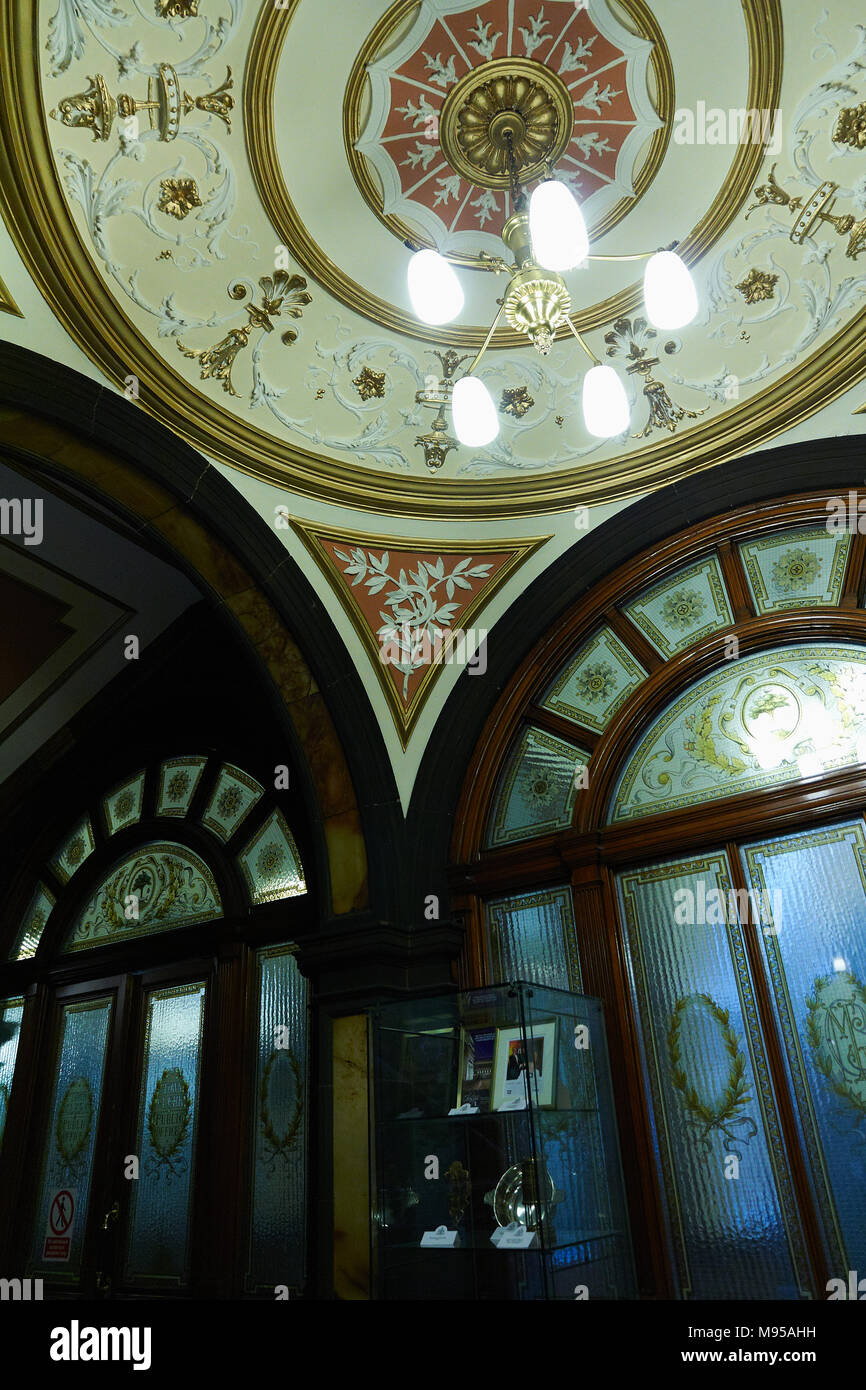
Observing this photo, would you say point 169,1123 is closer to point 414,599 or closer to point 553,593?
point 414,599

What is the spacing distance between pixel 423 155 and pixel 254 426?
4.95 ft

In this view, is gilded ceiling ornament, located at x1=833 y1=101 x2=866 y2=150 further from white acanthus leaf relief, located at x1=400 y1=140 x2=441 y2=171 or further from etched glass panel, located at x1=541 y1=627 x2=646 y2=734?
etched glass panel, located at x1=541 y1=627 x2=646 y2=734

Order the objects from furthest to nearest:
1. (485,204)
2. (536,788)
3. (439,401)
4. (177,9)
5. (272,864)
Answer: (272,864), (536,788), (439,401), (485,204), (177,9)

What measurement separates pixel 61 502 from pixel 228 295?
6.15ft

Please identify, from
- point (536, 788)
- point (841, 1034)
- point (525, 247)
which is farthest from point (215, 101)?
point (841, 1034)

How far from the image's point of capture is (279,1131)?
18.2ft

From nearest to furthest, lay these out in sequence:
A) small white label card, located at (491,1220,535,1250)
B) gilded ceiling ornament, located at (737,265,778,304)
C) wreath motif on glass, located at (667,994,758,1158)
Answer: small white label card, located at (491,1220,535,1250), wreath motif on glass, located at (667,994,758,1158), gilded ceiling ornament, located at (737,265,778,304)

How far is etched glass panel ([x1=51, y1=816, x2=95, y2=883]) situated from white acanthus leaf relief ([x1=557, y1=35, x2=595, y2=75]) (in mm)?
5728

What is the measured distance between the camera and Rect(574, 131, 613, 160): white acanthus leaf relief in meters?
4.21

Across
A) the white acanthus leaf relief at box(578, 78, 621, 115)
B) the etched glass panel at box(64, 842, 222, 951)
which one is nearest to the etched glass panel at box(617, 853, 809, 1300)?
the etched glass panel at box(64, 842, 222, 951)

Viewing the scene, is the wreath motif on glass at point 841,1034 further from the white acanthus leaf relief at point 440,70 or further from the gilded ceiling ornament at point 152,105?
the gilded ceiling ornament at point 152,105

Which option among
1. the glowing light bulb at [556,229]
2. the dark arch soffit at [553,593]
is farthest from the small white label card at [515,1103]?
the glowing light bulb at [556,229]

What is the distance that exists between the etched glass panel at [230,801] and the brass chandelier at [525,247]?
2975 millimetres

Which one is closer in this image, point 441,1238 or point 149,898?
point 441,1238
